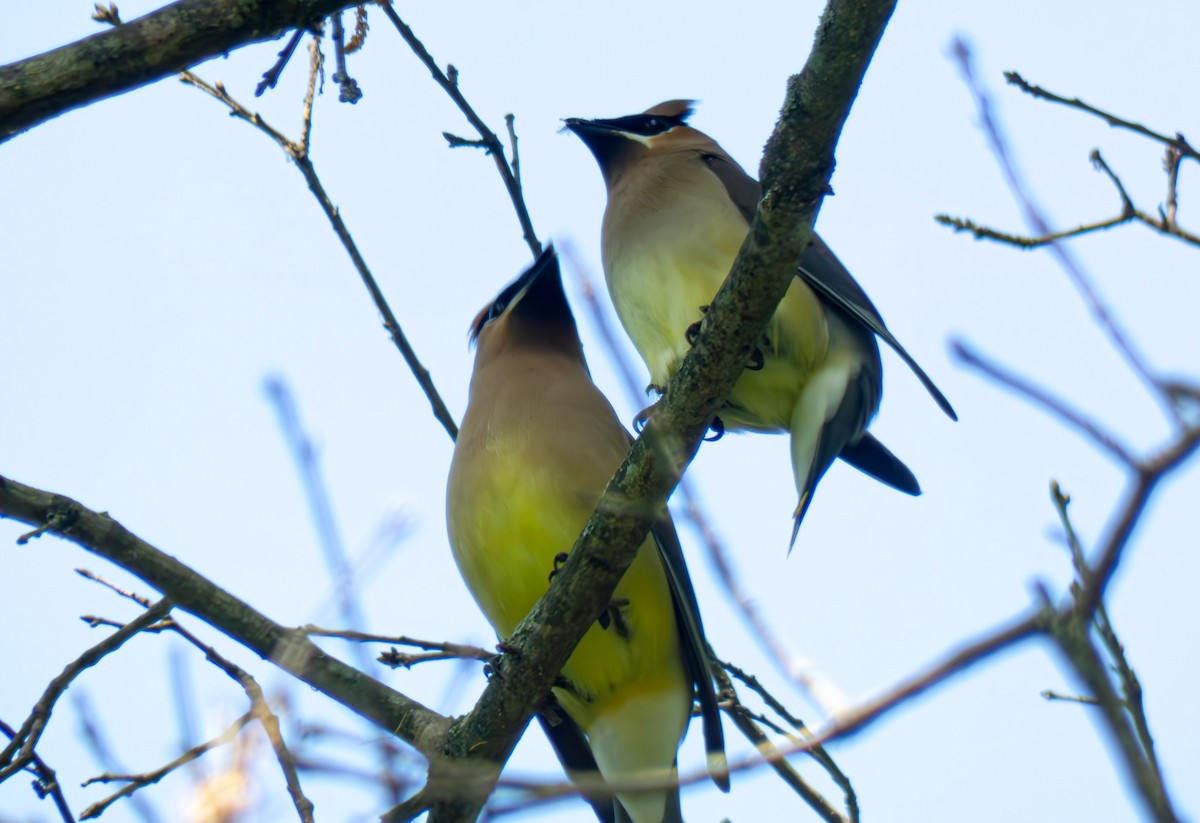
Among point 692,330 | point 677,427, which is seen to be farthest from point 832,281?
point 677,427

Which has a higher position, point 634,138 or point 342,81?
point 634,138

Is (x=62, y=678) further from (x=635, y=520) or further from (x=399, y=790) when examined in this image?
(x=399, y=790)

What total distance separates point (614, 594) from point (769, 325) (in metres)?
0.98

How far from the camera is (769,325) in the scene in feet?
14.5

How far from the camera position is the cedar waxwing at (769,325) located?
4.62m

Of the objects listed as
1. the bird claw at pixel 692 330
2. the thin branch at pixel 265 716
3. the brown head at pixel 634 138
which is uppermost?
the brown head at pixel 634 138

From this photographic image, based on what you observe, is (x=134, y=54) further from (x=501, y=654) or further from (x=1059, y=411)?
(x=1059, y=411)

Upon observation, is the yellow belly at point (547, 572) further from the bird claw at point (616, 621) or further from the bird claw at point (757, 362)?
the bird claw at point (757, 362)

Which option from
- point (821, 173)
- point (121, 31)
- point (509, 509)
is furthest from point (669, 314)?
point (121, 31)

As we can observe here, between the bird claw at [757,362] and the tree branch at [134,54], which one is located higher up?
the bird claw at [757,362]

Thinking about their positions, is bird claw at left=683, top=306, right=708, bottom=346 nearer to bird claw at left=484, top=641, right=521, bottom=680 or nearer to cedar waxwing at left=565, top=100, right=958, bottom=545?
cedar waxwing at left=565, top=100, right=958, bottom=545

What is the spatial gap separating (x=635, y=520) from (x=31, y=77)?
1.60m

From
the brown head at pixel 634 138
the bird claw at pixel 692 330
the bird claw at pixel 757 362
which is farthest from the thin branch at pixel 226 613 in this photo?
the brown head at pixel 634 138

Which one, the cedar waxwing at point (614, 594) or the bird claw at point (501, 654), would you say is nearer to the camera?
the bird claw at point (501, 654)
